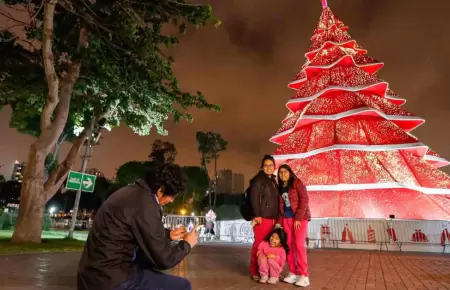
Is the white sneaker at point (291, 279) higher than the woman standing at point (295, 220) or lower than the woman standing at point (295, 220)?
lower

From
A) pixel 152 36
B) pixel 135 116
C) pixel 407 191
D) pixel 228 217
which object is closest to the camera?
pixel 152 36

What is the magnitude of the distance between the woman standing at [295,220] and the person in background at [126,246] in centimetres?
315

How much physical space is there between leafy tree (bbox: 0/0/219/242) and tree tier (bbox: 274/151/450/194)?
30.9ft

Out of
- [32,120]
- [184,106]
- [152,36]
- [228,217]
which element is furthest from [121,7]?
[228,217]

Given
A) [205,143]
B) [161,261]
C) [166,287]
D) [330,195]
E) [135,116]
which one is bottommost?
[166,287]

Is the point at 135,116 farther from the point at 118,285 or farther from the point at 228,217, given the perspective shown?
the point at 228,217

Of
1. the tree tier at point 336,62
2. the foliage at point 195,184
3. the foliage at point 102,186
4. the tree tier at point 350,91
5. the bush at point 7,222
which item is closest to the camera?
the tree tier at point 350,91

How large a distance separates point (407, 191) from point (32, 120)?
26471mm

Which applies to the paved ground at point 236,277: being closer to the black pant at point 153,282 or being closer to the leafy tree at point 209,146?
the black pant at point 153,282

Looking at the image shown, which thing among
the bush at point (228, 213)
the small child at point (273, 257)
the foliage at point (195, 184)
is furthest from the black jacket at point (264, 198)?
the bush at point (228, 213)

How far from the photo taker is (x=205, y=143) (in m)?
54.6

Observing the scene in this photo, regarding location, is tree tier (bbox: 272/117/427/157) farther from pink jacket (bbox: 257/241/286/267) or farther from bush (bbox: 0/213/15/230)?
bush (bbox: 0/213/15/230)

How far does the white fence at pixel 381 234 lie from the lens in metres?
11.9

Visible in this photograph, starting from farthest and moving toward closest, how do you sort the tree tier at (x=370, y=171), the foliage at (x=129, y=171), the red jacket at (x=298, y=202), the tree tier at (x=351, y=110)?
the foliage at (x=129, y=171)
the tree tier at (x=351, y=110)
the tree tier at (x=370, y=171)
the red jacket at (x=298, y=202)
